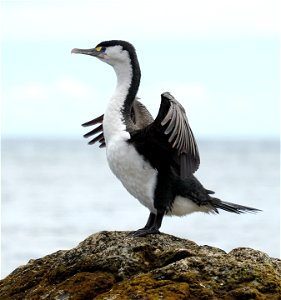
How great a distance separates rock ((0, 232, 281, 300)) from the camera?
6.95m

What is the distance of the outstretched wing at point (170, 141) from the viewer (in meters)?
8.47

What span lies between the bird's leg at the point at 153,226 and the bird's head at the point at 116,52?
1.57 m

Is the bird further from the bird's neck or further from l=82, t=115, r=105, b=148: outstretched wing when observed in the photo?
l=82, t=115, r=105, b=148: outstretched wing

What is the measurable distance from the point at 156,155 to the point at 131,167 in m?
0.26

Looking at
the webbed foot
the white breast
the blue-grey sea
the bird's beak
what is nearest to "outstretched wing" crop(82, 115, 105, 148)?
the bird's beak

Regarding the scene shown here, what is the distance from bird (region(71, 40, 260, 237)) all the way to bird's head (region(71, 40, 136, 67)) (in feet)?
0.04

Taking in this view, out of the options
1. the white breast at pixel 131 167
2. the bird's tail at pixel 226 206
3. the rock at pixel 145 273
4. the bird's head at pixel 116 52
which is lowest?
the rock at pixel 145 273

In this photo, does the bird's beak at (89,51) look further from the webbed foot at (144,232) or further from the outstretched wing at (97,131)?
the webbed foot at (144,232)

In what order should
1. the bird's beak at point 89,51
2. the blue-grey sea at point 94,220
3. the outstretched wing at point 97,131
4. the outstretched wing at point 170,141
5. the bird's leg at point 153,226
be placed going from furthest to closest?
the blue-grey sea at point 94,220 → the outstretched wing at point 97,131 → the bird's beak at point 89,51 → the outstretched wing at point 170,141 → the bird's leg at point 153,226

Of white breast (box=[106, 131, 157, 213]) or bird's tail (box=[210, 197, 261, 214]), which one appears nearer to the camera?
white breast (box=[106, 131, 157, 213])

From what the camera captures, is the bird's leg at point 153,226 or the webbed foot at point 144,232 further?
the bird's leg at point 153,226

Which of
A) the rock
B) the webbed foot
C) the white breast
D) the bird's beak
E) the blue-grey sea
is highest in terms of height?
the blue-grey sea

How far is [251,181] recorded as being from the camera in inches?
2697

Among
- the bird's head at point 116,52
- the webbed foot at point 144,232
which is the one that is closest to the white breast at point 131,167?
the webbed foot at point 144,232
